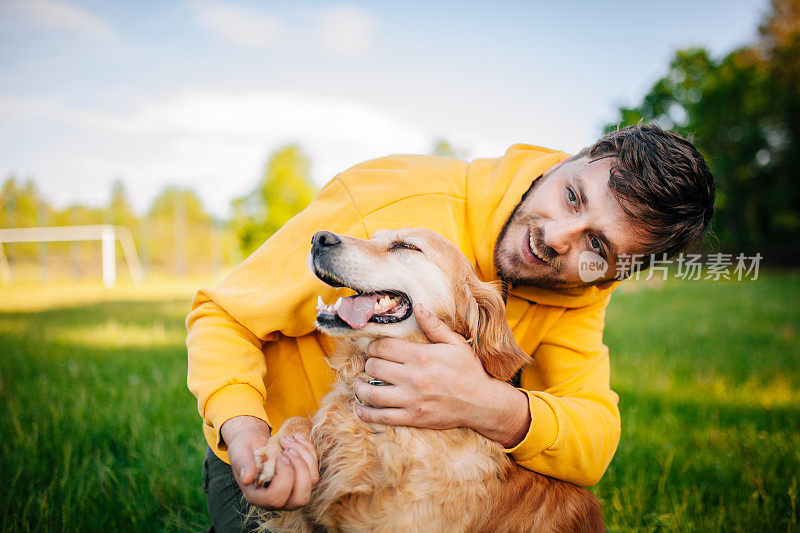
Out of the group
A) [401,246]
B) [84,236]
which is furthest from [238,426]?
[84,236]

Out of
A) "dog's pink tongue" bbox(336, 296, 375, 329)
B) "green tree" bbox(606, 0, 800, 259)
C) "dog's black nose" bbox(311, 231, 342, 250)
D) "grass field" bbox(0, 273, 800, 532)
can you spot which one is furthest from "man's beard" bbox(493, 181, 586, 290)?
"green tree" bbox(606, 0, 800, 259)

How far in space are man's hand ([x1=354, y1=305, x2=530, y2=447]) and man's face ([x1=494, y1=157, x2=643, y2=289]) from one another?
0.61m

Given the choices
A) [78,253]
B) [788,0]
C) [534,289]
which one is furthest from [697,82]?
[78,253]

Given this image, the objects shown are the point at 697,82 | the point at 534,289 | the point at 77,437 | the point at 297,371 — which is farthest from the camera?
the point at 697,82

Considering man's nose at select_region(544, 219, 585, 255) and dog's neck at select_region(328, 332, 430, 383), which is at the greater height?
man's nose at select_region(544, 219, 585, 255)

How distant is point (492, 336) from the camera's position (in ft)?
6.58

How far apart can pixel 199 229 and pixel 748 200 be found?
29.2m

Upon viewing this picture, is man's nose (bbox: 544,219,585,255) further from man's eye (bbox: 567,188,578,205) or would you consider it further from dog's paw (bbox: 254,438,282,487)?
dog's paw (bbox: 254,438,282,487)

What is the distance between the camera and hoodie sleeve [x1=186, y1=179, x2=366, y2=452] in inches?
69.4

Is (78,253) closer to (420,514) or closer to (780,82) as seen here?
(420,514)

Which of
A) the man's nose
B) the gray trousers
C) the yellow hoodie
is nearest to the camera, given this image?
the yellow hoodie

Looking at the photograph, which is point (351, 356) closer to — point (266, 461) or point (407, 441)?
point (407, 441)

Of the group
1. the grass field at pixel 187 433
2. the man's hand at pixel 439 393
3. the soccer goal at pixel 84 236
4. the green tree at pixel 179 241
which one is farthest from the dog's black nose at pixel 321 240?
the green tree at pixel 179 241

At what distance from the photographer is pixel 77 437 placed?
3.07 m
